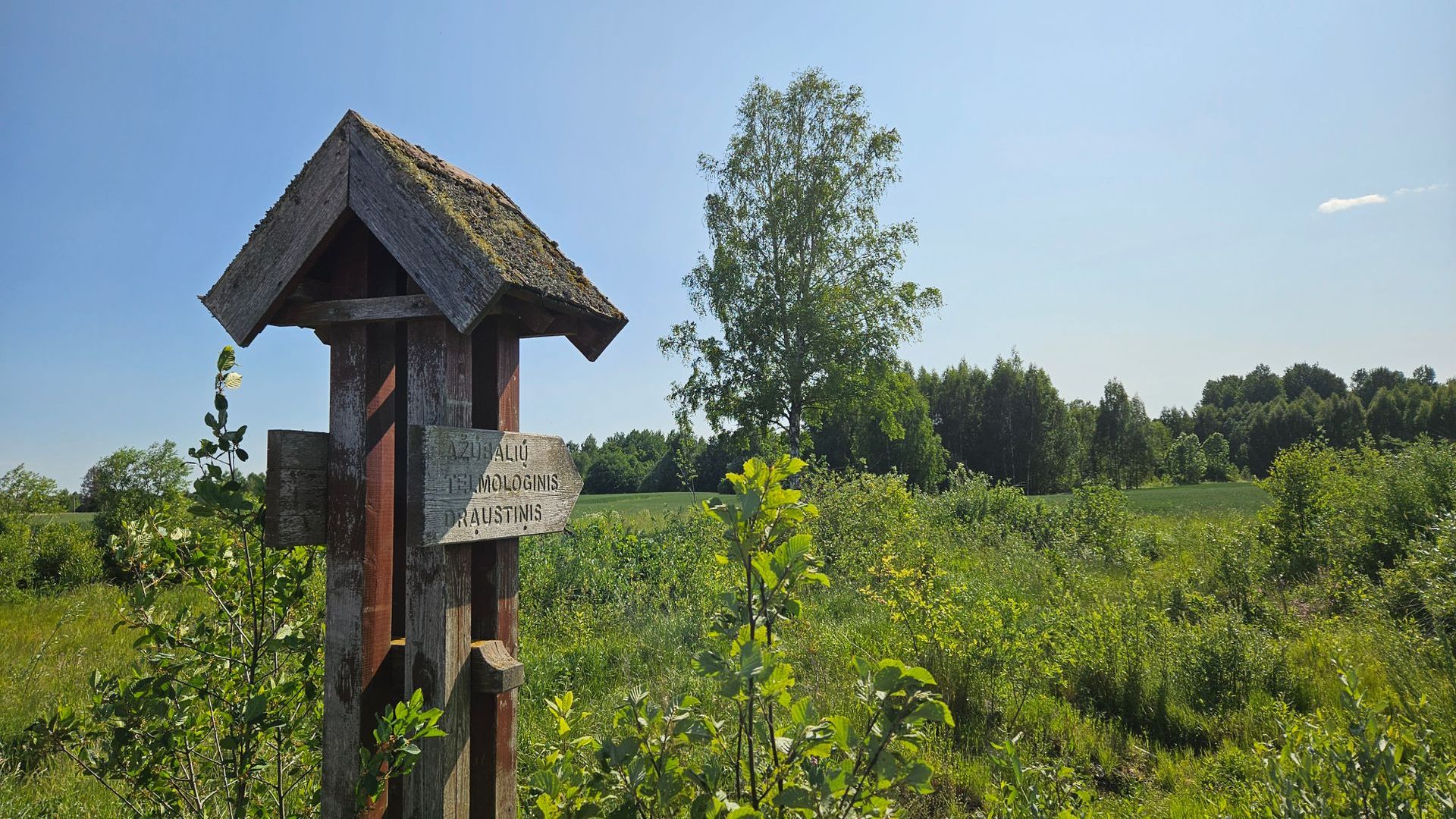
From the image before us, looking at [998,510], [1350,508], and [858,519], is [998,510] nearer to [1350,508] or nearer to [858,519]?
[858,519]

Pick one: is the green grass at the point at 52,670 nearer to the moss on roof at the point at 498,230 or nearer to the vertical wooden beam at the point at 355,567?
the vertical wooden beam at the point at 355,567

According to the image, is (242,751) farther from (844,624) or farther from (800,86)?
(800,86)

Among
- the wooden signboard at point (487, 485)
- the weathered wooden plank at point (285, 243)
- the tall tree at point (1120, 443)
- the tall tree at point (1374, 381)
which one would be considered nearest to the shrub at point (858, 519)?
the wooden signboard at point (487, 485)

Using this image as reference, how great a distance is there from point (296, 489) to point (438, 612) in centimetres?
52

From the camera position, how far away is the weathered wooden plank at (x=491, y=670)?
1963mm

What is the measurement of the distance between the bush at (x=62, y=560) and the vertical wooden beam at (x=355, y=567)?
1035 cm

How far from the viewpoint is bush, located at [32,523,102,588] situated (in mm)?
8883

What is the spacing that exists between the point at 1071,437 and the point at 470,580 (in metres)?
58.7

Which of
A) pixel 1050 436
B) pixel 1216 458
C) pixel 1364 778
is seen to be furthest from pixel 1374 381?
pixel 1364 778

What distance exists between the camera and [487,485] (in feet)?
6.51

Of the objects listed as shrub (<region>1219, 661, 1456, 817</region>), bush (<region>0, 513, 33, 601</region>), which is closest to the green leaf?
shrub (<region>1219, 661, 1456, 817</region>)

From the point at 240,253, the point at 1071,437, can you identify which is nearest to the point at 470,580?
the point at 240,253

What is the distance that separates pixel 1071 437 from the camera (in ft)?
175

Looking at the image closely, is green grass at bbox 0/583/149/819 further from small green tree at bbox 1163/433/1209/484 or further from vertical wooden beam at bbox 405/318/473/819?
small green tree at bbox 1163/433/1209/484
